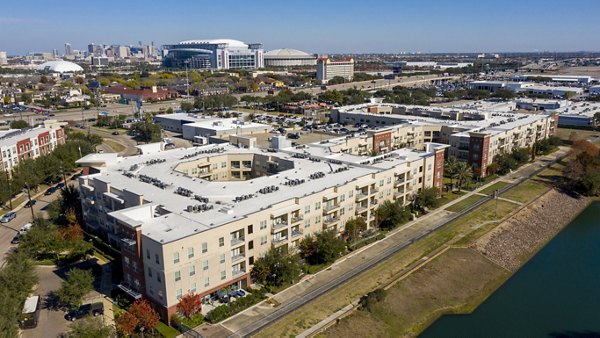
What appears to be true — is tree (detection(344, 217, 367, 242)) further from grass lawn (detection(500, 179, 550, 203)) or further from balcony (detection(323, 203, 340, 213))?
grass lawn (detection(500, 179, 550, 203))

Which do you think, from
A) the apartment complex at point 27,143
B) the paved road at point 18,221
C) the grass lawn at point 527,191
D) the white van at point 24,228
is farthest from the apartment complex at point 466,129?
the apartment complex at point 27,143

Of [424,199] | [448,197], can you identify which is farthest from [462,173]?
[424,199]

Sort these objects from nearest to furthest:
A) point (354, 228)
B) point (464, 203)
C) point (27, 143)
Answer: point (354, 228), point (464, 203), point (27, 143)

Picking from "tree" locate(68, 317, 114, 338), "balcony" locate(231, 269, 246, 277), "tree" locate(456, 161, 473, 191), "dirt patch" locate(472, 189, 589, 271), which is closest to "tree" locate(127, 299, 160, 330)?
"tree" locate(68, 317, 114, 338)

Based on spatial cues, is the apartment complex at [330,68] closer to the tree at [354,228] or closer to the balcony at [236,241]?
the tree at [354,228]

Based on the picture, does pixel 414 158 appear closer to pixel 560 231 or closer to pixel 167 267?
pixel 560 231

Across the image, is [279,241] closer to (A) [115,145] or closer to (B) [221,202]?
(B) [221,202]
